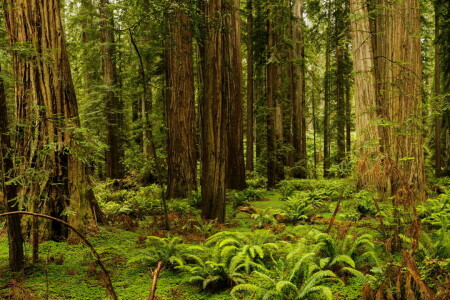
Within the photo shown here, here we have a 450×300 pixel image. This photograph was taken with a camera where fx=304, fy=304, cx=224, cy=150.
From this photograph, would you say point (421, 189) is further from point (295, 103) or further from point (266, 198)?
point (295, 103)

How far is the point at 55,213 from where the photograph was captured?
5.12 m

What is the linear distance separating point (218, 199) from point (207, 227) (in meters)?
0.82

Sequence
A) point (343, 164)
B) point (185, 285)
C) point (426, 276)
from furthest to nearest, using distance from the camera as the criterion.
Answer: point (343, 164) < point (185, 285) < point (426, 276)

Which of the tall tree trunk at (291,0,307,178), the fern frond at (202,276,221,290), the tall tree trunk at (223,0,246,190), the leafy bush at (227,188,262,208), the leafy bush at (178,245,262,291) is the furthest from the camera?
the tall tree trunk at (291,0,307,178)

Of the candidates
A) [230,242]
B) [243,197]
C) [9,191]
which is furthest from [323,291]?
[243,197]

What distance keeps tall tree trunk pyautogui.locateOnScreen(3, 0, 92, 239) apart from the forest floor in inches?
30.5

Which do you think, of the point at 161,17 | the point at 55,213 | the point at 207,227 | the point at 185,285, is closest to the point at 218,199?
the point at 207,227

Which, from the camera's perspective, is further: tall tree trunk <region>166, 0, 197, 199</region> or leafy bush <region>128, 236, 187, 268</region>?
tall tree trunk <region>166, 0, 197, 199</region>

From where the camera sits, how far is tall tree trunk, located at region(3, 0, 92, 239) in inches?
185

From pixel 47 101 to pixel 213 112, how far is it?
3215 mm

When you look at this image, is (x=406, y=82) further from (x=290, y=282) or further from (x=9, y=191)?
(x=9, y=191)

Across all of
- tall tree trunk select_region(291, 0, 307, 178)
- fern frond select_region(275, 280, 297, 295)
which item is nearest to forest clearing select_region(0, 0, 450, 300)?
fern frond select_region(275, 280, 297, 295)

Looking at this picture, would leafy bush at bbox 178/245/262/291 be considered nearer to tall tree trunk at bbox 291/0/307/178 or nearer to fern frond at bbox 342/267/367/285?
fern frond at bbox 342/267/367/285

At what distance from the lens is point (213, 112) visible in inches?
268
